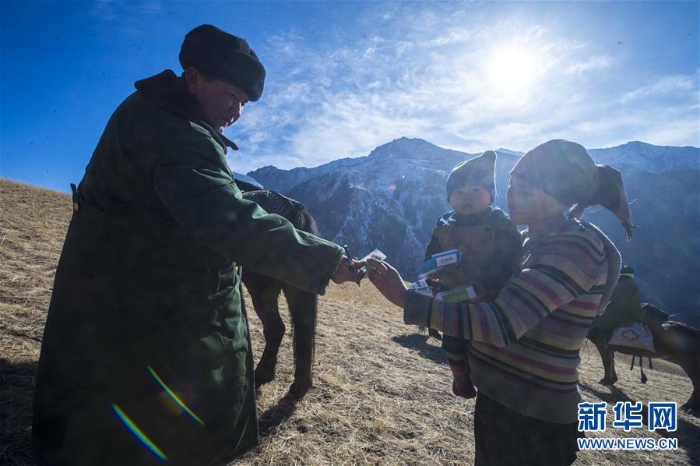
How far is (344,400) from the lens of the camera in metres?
3.82

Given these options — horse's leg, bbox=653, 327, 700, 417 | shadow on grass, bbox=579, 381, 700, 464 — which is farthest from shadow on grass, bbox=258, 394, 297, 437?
horse's leg, bbox=653, 327, 700, 417

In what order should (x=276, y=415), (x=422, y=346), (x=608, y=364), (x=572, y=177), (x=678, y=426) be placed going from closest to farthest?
(x=572, y=177) < (x=276, y=415) < (x=678, y=426) < (x=608, y=364) < (x=422, y=346)

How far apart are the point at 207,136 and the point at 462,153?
180m

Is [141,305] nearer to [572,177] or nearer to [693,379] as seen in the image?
[572,177]

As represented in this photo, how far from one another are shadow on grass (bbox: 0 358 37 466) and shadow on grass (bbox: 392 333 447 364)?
18.5ft

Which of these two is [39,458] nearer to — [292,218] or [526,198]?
[526,198]

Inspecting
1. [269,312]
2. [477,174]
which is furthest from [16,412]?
[477,174]

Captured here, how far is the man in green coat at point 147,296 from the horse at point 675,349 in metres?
8.35

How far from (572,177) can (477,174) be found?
26.2 inches

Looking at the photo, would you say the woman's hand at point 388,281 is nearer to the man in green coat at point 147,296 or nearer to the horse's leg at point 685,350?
the man in green coat at point 147,296

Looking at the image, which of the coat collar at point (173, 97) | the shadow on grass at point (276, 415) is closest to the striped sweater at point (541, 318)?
the coat collar at point (173, 97)

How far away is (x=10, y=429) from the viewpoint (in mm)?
2389

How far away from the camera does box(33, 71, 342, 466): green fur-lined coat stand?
1.27 meters

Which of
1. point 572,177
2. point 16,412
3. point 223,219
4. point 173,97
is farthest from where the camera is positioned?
point 16,412
